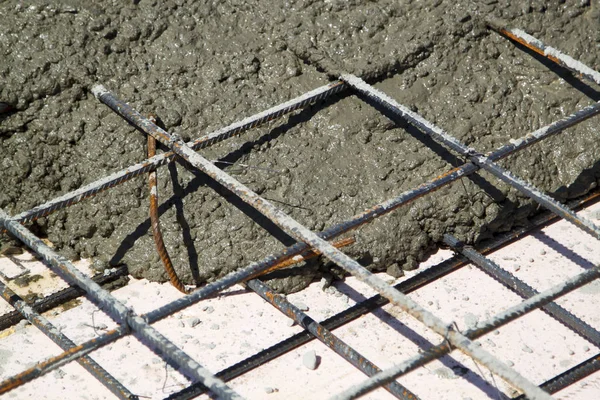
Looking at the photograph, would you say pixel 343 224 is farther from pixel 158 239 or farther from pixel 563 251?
pixel 563 251

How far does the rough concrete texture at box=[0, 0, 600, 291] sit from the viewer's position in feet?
14.7

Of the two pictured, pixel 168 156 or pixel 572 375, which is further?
pixel 168 156

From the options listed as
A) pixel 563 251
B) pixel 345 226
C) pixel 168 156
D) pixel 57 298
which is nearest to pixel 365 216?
pixel 345 226

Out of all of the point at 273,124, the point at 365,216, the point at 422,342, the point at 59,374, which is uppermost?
the point at 273,124

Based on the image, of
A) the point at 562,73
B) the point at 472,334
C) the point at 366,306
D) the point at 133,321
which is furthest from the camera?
the point at 562,73

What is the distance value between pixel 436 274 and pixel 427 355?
120 cm

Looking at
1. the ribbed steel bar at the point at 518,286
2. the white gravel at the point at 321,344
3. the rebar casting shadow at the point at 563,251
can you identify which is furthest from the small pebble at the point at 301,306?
the rebar casting shadow at the point at 563,251

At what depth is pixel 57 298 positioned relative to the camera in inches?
170

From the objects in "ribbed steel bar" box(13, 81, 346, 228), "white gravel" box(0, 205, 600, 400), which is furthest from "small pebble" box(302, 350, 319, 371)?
"ribbed steel bar" box(13, 81, 346, 228)

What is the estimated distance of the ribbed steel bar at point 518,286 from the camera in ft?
13.3

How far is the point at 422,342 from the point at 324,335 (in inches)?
18.9

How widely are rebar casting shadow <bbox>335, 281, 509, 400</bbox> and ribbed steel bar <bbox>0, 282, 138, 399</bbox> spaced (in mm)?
1153

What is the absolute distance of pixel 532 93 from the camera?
485 cm

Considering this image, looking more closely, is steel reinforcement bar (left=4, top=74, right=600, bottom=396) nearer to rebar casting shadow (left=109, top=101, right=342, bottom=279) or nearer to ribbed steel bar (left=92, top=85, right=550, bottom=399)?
ribbed steel bar (left=92, top=85, right=550, bottom=399)
